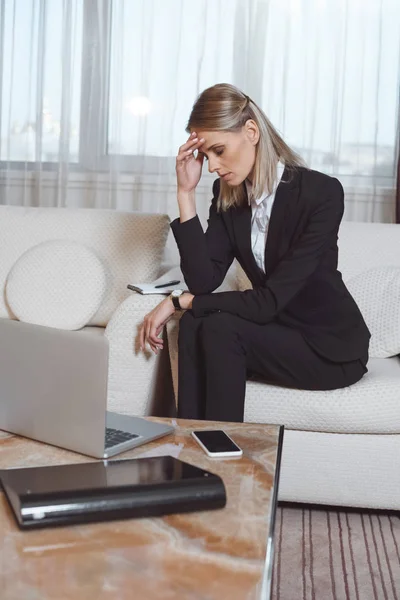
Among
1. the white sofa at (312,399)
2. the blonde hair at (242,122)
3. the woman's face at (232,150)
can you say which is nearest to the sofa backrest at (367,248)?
the white sofa at (312,399)

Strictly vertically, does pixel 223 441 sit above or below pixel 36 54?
below

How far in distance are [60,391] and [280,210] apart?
3.42ft

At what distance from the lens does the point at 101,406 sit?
1.42 meters

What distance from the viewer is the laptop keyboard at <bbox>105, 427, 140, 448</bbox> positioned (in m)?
1.50

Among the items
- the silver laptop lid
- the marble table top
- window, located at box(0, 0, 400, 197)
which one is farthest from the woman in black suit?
window, located at box(0, 0, 400, 197)

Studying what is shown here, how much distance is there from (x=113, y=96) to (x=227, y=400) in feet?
7.43

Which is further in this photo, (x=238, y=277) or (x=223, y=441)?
(x=238, y=277)

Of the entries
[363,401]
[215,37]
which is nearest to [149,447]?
[363,401]

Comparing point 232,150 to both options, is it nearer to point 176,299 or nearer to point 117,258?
point 176,299

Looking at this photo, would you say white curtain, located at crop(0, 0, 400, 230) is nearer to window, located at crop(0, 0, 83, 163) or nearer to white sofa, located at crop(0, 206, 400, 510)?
window, located at crop(0, 0, 83, 163)

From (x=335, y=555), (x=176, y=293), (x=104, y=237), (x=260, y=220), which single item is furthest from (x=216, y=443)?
(x=104, y=237)

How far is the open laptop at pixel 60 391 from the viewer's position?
1.43 metres

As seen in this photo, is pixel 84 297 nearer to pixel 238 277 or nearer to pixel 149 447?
pixel 238 277

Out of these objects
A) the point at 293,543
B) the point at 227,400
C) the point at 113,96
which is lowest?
the point at 293,543
